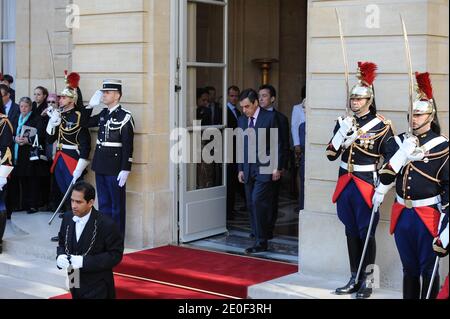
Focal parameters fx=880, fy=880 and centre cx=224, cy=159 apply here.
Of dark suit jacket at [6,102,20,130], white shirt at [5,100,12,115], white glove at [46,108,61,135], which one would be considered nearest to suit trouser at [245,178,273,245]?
white glove at [46,108,61,135]

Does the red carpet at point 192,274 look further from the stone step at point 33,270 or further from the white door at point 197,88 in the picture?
the white door at point 197,88

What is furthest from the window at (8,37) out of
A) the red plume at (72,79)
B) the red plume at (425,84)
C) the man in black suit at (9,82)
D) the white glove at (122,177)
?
the red plume at (425,84)

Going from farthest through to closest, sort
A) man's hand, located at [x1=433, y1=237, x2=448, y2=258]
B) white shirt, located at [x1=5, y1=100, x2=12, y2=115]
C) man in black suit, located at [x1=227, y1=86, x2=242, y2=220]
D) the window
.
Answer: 1. the window
2. white shirt, located at [x1=5, y1=100, x2=12, y2=115]
3. man in black suit, located at [x1=227, y1=86, x2=242, y2=220]
4. man's hand, located at [x1=433, y1=237, x2=448, y2=258]

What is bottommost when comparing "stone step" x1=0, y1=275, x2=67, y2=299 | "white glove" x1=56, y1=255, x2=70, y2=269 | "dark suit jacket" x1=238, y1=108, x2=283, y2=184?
"stone step" x1=0, y1=275, x2=67, y2=299

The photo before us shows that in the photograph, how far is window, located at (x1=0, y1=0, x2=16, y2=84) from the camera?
11844mm

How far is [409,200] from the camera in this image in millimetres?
6145

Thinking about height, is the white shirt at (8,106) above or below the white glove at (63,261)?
above

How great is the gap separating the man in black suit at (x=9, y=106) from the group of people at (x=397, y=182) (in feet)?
16.3

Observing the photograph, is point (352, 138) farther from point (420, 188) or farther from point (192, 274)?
point (192, 274)

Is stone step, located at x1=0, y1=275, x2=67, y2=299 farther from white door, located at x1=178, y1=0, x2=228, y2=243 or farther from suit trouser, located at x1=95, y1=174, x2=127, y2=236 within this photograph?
white door, located at x1=178, y1=0, x2=228, y2=243

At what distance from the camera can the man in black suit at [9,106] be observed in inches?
415

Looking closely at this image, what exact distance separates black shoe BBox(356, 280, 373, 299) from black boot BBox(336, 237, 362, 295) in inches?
1.6

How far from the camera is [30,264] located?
338 inches

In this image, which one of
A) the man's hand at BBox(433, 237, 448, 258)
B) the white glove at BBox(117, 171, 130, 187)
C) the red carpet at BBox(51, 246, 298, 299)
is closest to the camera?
the man's hand at BBox(433, 237, 448, 258)
